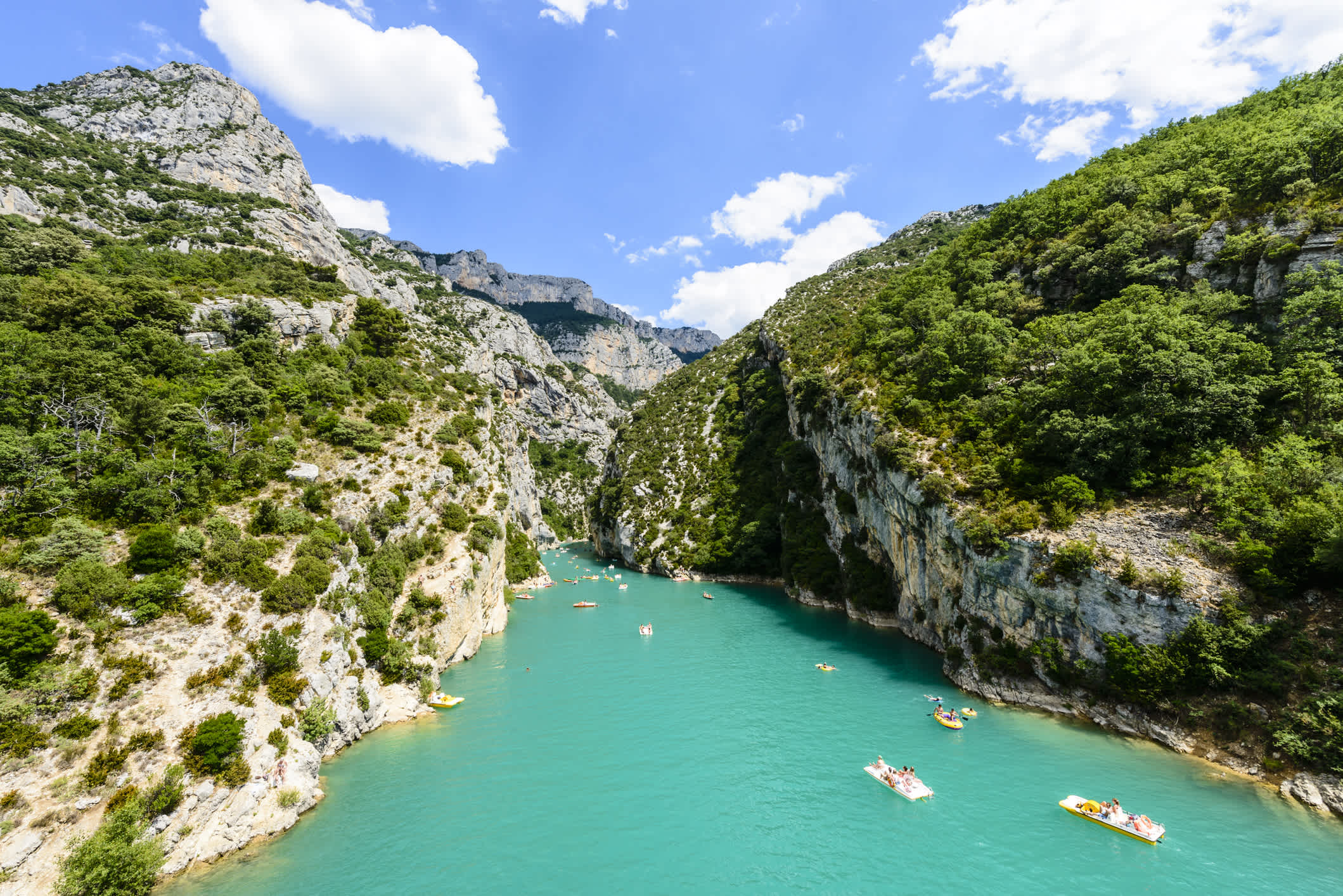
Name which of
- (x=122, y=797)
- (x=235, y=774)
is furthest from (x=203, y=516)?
(x=122, y=797)

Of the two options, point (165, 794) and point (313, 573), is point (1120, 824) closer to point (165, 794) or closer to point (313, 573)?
point (165, 794)

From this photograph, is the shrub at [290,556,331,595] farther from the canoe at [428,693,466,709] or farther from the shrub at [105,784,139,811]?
the shrub at [105,784,139,811]

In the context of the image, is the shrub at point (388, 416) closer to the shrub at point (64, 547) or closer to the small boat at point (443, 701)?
the shrub at point (64, 547)

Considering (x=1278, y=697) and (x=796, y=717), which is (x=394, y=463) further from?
(x=1278, y=697)

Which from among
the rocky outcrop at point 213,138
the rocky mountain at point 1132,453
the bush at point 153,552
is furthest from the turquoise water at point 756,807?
the rocky outcrop at point 213,138

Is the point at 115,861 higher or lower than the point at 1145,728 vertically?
lower

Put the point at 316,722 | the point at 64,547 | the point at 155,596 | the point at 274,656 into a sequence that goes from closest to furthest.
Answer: the point at 64,547
the point at 155,596
the point at 274,656
the point at 316,722
